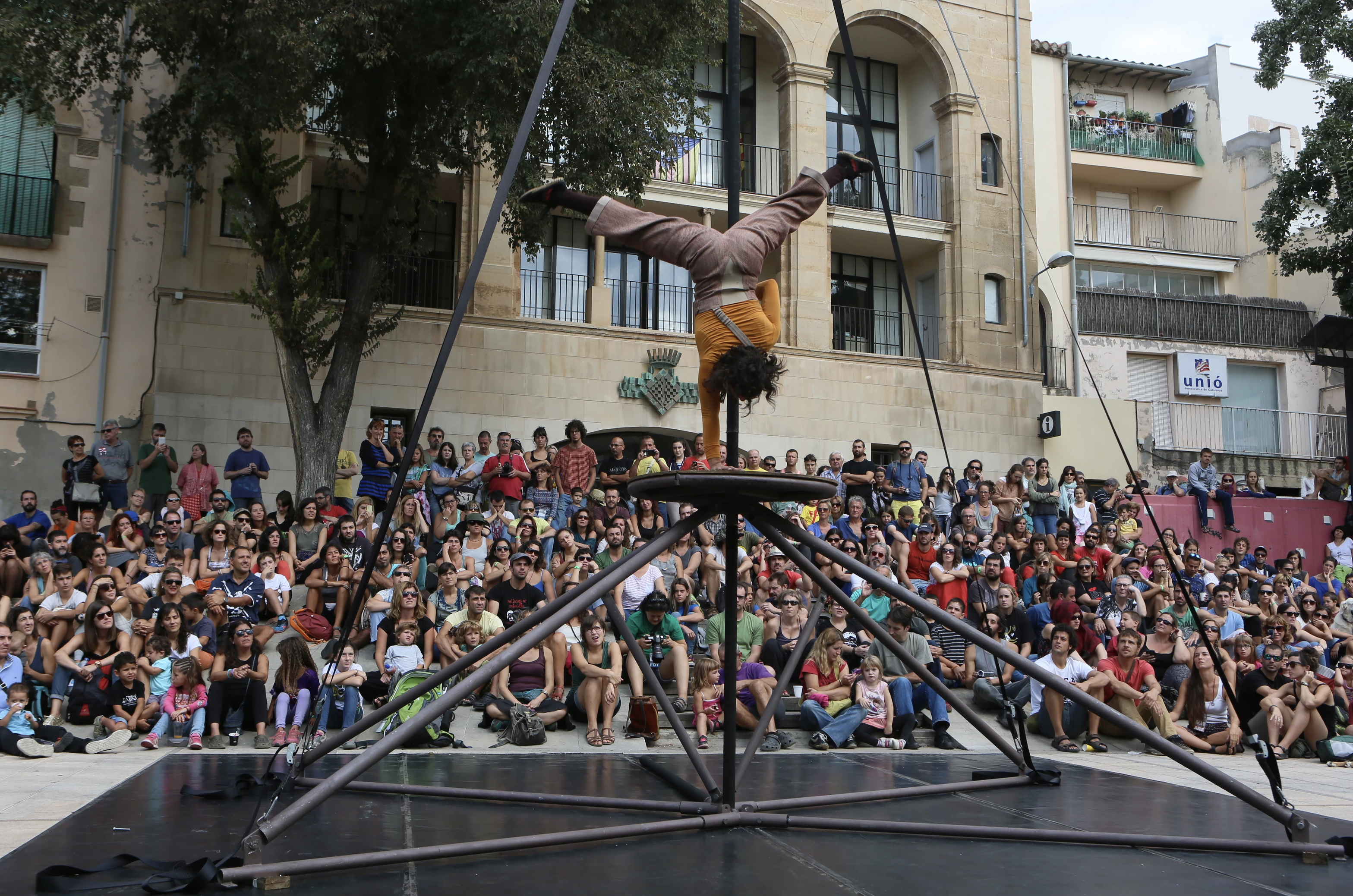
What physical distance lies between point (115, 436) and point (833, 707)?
9285 millimetres

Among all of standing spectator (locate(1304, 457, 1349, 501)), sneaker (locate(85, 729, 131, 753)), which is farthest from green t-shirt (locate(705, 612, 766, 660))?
standing spectator (locate(1304, 457, 1349, 501))

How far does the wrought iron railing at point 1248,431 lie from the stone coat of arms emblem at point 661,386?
10183mm

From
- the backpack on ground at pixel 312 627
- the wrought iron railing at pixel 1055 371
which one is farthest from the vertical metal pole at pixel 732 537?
the wrought iron railing at pixel 1055 371

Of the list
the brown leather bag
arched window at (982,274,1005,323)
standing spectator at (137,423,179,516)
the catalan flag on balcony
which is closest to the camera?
the brown leather bag

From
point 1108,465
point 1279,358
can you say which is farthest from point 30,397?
point 1279,358

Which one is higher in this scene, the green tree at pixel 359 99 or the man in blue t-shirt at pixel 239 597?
the green tree at pixel 359 99

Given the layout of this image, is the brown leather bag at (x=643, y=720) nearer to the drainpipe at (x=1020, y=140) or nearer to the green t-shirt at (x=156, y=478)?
the green t-shirt at (x=156, y=478)

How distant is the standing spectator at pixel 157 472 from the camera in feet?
43.8

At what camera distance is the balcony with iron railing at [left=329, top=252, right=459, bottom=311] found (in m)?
17.5

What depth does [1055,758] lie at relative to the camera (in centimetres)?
827

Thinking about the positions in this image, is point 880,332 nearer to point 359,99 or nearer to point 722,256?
point 359,99

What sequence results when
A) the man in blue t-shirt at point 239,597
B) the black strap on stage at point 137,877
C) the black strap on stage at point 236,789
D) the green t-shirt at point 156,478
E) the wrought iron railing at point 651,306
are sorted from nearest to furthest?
the black strap on stage at point 137,877, the black strap on stage at point 236,789, the man in blue t-shirt at point 239,597, the green t-shirt at point 156,478, the wrought iron railing at point 651,306

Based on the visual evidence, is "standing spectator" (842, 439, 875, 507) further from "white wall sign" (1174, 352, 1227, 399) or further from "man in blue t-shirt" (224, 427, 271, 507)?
"white wall sign" (1174, 352, 1227, 399)

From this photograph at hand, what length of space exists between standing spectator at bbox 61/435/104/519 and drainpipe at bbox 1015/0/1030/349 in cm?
1591
